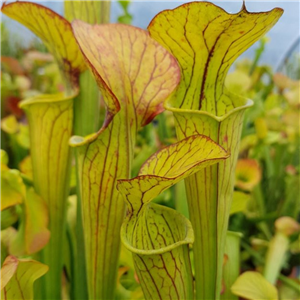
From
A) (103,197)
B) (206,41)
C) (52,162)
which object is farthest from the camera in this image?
(52,162)

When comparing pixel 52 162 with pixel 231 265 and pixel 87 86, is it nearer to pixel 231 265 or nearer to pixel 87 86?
pixel 87 86

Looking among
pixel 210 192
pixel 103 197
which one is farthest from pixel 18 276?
pixel 210 192

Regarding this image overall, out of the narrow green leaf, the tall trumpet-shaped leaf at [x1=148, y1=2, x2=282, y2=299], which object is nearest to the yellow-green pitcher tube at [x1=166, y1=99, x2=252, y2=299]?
the tall trumpet-shaped leaf at [x1=148, y1=2, x2=282, y2=299]

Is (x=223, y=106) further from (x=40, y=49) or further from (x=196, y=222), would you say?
(x=40, y=49)

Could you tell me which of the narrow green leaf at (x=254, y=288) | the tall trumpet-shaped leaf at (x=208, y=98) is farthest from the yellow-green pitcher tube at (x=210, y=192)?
the narrow green leaf at (x=254, y=288)

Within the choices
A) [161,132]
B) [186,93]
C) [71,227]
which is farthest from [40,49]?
[186,93]

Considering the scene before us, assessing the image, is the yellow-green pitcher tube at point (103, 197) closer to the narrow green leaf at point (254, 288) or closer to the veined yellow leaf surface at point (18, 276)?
the veined yellow leaf surface at point (18, 276)

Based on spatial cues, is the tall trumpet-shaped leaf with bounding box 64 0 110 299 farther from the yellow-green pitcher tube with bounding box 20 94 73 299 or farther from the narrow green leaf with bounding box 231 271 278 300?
the narrow green leaf with bounding box 231 271 278 300
